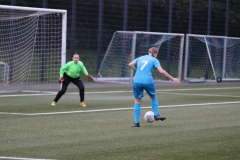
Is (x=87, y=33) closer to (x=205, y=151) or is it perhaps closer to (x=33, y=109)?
(x=33, y=109)

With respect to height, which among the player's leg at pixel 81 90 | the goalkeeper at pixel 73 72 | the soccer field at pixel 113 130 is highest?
the goalkeeper at pixel 73 72

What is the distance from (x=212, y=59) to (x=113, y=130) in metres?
21.1

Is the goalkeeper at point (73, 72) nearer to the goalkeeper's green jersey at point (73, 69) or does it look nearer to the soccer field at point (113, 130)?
the goalkeeper's green jersey at point (73, 69)

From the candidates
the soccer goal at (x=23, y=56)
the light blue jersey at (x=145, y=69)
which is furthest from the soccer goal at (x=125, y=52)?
the light blue jersey at (x=145, y=69)

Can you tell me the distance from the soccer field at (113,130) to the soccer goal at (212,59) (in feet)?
41.1

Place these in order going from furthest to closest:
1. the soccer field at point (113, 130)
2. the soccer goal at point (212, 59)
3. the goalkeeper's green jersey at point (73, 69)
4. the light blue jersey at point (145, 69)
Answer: the soccer goal at point (212, 59)
the goalkeeper's green jersey at point (73, 69)
the light blue jersey at point (145, 69)
the soccer field at point (113, 130)

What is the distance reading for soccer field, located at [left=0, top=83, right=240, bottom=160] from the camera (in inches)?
381

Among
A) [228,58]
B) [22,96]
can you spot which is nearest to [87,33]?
[228,58]

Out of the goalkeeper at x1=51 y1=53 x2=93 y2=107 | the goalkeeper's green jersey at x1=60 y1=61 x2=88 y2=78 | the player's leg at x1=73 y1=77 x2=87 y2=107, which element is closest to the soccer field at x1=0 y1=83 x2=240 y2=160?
the player's leg at x1=73 y1=77 x2=87 y2=107

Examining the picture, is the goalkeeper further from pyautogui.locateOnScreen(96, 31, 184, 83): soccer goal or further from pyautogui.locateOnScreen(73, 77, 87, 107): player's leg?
pyautogui.locateOnScreen(96, 31, 184, 83): soccer goal

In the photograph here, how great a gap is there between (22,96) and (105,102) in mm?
3231

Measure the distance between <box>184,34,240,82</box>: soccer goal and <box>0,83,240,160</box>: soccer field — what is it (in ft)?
41.1

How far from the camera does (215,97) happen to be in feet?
71.1

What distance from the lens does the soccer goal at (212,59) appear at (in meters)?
32.7
